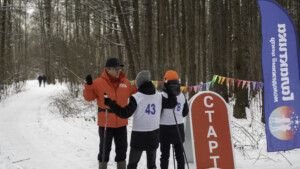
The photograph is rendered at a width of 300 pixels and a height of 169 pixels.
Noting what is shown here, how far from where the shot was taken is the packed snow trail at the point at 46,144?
5.32 metres

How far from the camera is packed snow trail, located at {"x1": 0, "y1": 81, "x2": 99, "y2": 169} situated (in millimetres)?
5320

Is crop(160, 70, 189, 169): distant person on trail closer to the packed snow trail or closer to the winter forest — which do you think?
the packed snow trail

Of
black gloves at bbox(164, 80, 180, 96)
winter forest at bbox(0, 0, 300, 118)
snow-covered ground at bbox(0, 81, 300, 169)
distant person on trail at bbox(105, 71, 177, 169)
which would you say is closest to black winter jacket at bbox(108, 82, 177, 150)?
distant person on trail at bbox(105, 71, 177, 169)

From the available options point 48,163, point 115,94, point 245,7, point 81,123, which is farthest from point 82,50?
point 115,94

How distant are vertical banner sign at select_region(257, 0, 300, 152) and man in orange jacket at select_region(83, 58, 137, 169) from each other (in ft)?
8.86

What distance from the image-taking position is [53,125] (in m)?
9.09

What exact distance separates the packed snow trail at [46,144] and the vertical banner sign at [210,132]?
2.41 meters

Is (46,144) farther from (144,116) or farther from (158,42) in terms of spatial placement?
(158,42)

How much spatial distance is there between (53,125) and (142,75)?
6629mm

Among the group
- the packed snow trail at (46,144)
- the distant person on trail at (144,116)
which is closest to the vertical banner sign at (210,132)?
the distant person on trail at (144,116)

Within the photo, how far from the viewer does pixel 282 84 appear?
4.72 meters

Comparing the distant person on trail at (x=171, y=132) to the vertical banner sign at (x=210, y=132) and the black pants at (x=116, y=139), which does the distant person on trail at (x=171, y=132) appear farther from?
the black pants at (x=116, y=139)

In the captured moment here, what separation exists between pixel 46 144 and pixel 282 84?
5.93 m

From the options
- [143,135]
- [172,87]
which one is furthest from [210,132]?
[143,135]
